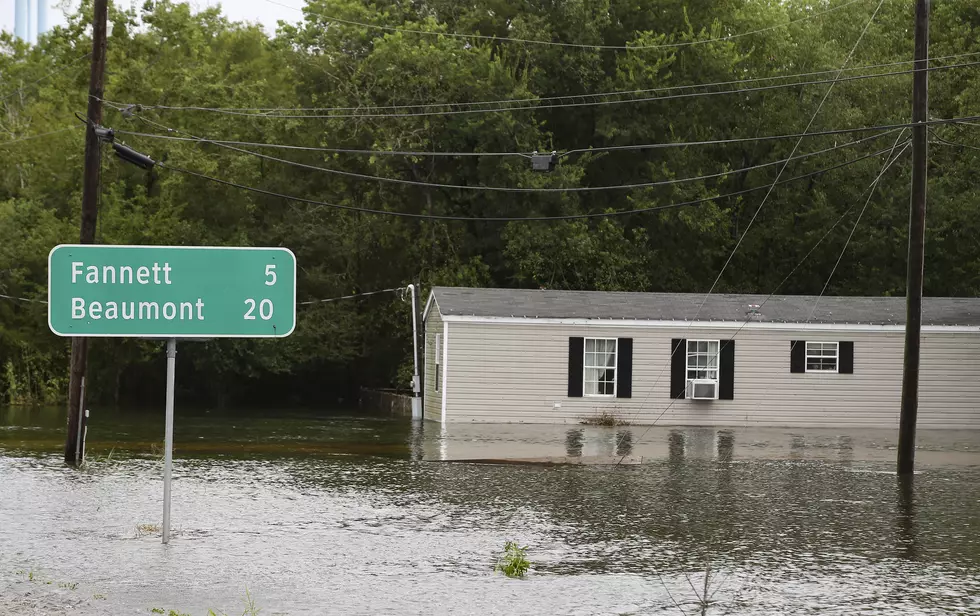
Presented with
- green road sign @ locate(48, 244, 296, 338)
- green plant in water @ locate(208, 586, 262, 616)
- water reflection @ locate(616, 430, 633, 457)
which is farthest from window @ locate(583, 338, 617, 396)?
green plant in water @ locate(208, 586, 262, 616)

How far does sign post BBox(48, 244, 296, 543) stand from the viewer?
11.8 metres

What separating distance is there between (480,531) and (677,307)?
21.7 meters

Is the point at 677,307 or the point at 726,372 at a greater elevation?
the point at 677,307

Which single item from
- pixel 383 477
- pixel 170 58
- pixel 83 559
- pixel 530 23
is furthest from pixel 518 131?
pixel 83 559

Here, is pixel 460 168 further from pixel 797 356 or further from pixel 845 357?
pixel 845 357

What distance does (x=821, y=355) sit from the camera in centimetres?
3484

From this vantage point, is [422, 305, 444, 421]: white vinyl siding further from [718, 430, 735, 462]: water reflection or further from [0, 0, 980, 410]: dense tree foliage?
[0, 0, 980, 410]: dense tree foliage

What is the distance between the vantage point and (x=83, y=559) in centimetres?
1170

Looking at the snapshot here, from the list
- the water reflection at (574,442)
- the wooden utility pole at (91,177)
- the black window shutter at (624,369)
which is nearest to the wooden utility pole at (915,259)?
the water reflection at (574,442)

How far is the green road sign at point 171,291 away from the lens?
1175 cm

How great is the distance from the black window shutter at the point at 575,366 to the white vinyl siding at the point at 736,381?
151 mm

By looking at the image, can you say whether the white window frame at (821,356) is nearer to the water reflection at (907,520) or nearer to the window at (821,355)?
the window at (821,355)

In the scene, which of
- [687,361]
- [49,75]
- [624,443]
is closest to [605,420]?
[687,361]

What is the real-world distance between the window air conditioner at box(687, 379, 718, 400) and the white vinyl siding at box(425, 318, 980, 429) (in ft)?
1.15
